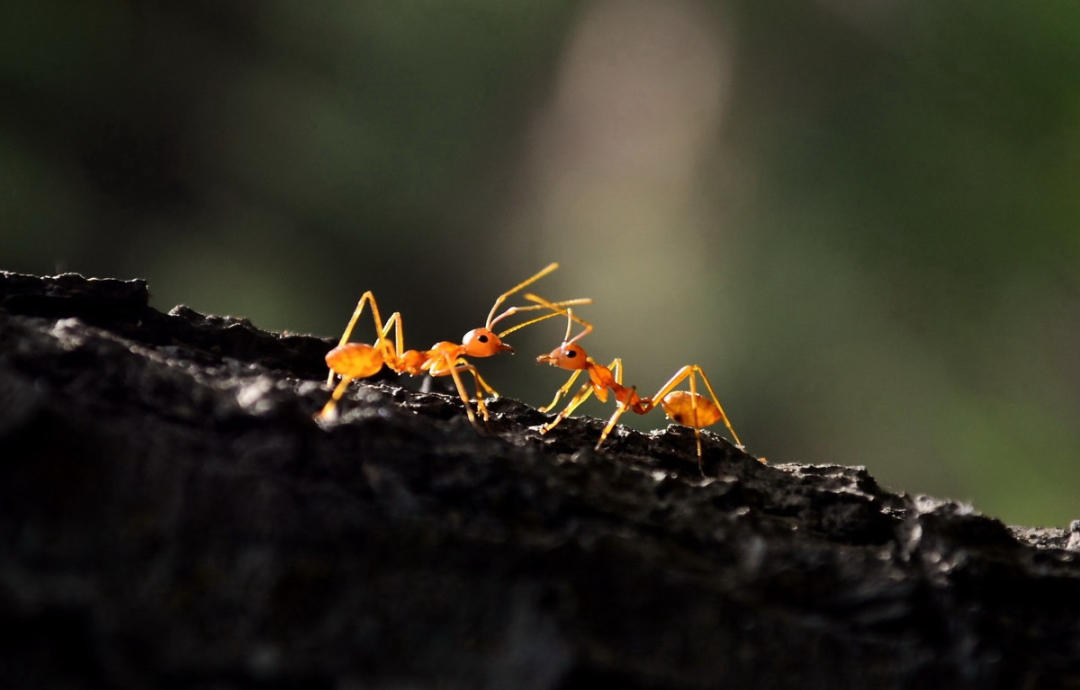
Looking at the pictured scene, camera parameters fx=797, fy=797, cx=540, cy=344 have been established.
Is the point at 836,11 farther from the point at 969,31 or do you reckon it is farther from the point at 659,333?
the point at 659,333

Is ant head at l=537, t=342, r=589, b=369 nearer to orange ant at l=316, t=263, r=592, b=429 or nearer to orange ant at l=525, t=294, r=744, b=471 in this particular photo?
orange ant at l=525, t=294, r=744, b=471

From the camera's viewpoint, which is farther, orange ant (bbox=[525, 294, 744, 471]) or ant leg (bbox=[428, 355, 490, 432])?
orange ant (bbox=[525, 294, 744, 471])

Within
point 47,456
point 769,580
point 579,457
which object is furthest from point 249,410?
point 769,580

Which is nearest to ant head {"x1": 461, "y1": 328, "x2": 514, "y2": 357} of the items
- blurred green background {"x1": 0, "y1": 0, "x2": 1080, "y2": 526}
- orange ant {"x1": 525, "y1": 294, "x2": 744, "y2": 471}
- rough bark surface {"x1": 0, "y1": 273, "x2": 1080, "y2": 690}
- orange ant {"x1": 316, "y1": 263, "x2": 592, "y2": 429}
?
orange ant {"x1": 316, "y1": 263, "x2": 592, "y2": 429}

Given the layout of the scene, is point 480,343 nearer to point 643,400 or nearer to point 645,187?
point 643,400

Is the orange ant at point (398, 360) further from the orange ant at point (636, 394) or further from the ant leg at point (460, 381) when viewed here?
the orange ant at point (636, 394)
